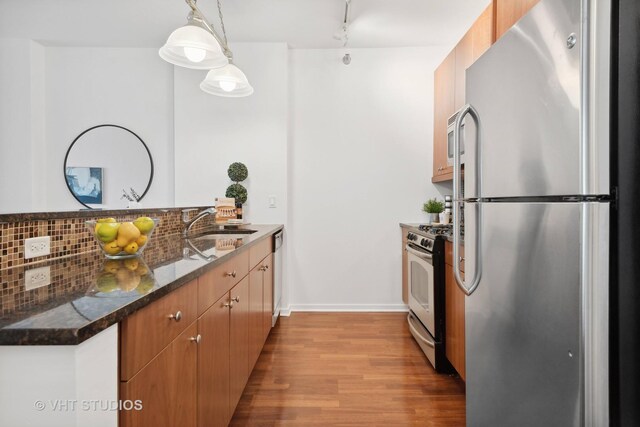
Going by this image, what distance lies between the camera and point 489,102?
4.37 feet

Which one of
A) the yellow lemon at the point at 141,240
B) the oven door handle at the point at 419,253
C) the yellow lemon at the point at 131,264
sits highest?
the yellow lemon at the point at 141,240

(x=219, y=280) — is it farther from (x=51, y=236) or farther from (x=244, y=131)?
(x=244, y=131)

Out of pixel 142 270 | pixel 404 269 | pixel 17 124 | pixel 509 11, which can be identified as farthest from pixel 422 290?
pixel 17 124

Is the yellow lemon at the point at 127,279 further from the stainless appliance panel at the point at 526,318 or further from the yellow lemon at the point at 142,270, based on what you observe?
the stainless appliance panel at the point at 526,318

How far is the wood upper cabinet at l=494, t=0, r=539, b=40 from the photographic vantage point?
1.37 meters

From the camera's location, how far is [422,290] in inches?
99.3

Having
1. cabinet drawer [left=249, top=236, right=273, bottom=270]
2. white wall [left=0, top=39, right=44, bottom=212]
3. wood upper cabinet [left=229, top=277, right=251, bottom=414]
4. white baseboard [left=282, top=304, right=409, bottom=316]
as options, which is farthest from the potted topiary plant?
white wall [left=0, top=39, right=44, bottom=212]

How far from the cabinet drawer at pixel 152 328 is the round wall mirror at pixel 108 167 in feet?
9.45

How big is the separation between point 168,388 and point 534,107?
140 centimetres

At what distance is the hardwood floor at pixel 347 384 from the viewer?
176 cm

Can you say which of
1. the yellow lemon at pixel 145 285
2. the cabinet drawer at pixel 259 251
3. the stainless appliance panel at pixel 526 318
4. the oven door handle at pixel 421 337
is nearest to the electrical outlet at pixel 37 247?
the yellow lemon at pixel 145 285

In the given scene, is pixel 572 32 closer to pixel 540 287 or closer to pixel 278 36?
pixel 540 287

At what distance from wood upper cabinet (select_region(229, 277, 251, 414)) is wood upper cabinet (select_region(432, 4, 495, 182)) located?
2.01 m

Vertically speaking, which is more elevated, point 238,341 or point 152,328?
point 152,328
